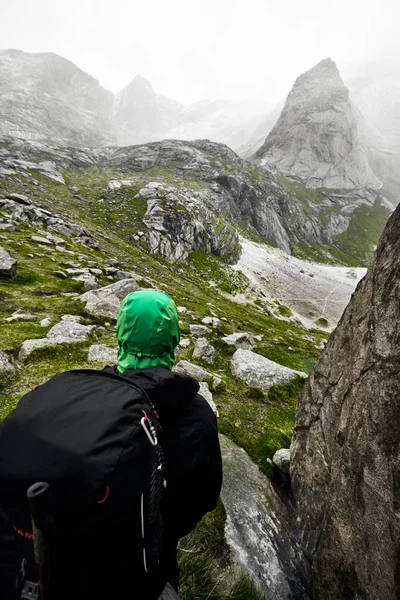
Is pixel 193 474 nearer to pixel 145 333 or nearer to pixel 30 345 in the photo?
pixel 145 333

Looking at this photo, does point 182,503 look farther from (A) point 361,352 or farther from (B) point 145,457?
(A) point 361,352

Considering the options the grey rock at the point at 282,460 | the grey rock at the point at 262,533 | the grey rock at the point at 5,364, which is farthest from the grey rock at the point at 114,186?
the grey rock at the point at 262,533

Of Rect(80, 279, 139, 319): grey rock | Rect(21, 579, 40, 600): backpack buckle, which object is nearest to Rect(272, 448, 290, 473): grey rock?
Rect(21, 579, 40, 600): backpack buckle

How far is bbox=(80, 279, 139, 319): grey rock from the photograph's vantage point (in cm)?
1671

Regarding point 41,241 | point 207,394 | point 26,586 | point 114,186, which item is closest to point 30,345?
point 207,394

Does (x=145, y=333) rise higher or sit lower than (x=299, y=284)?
higher

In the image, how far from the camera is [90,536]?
7.01ft

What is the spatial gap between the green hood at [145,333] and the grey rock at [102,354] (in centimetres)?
829

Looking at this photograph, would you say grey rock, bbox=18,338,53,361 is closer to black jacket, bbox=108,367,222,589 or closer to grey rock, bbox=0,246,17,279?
black jacket, bbox=108,367,222,589

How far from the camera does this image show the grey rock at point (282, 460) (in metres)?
7.87

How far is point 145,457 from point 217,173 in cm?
15577

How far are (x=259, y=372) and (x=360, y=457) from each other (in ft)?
27.5

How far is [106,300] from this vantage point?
17.7 m

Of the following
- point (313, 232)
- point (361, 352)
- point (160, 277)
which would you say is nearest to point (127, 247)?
point (160, 277)
